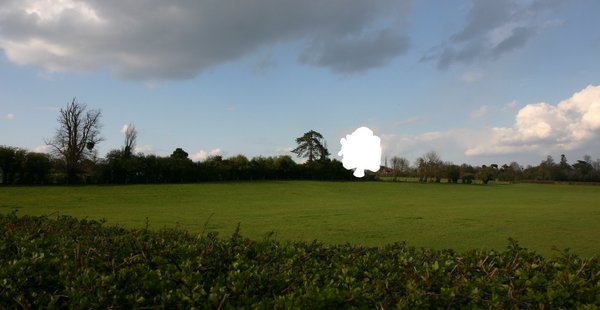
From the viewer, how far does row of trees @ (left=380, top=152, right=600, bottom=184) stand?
274 feet

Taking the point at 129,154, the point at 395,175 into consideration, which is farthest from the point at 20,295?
the point at 395,175

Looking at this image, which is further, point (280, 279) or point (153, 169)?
point (153, 169)

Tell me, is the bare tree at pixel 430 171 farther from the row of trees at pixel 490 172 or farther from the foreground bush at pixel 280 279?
the foreground bush at pixel 280 279

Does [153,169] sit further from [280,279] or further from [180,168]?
[280,279]

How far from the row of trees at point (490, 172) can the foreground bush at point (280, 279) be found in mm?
77946

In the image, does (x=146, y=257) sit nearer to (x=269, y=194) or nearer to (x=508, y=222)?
(x=508, y=222)

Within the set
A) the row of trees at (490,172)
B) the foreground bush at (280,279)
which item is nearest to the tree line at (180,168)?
the row of trees at (490,172)

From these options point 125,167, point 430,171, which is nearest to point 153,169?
point 125,167

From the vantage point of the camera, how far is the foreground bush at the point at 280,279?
2.25m

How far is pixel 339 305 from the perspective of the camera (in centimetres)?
221

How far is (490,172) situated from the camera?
87375mm

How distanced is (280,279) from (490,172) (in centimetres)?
9235

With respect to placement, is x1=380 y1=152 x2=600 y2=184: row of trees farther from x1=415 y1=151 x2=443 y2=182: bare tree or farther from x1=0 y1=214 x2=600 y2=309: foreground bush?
x1=0 y1=214 x2=600 y2=309: foreground bush

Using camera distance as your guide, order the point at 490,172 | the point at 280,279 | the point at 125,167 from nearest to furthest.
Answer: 1. the point at 280,279
2. the point at 125,167
3. the point at 490,172
